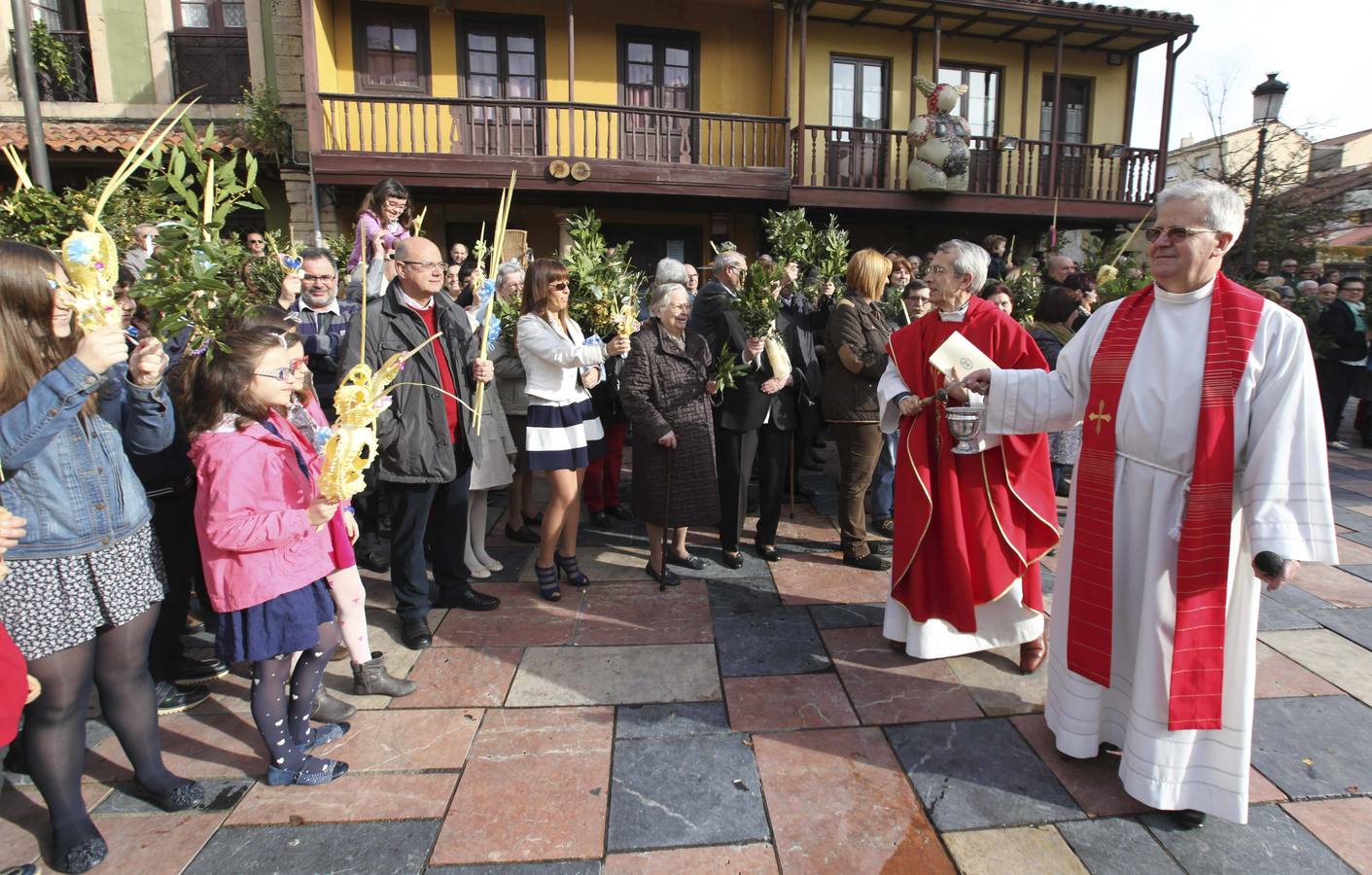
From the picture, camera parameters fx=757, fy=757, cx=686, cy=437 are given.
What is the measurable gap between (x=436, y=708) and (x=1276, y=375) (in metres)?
3.21

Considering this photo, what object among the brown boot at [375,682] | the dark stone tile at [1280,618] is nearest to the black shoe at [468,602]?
the brown boot at [375,682]

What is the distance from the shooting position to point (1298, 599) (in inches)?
171

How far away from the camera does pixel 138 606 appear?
234 centimetres

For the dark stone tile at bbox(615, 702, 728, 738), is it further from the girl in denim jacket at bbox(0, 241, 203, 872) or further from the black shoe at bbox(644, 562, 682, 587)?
the girl in denim jacket at bbox(0, 241, 203, 872)

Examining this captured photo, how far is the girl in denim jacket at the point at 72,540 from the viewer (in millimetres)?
1999

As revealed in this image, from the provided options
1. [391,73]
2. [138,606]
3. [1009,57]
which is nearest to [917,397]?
[138,606]

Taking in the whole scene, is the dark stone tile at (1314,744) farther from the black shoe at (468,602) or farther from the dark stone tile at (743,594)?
the black shoe at (468,602)

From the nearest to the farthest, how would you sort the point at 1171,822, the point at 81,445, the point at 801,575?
1. the point at 81,445
2. the point at 1171,822
3. the point at 801,575

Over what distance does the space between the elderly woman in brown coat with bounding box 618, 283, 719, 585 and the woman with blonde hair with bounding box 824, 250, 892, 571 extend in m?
0.85

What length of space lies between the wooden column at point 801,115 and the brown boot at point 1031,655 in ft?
32.4

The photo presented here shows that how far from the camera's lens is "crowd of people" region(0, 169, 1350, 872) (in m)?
2.19

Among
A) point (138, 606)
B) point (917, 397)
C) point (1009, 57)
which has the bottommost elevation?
point (138, 606)

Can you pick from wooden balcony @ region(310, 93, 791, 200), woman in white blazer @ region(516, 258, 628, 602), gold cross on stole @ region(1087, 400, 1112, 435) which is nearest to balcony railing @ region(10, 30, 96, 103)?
wooden balcony @ region(310, 93, 791, 200)

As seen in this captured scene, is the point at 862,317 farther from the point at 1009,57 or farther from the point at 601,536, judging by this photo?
the point at 1009,57
